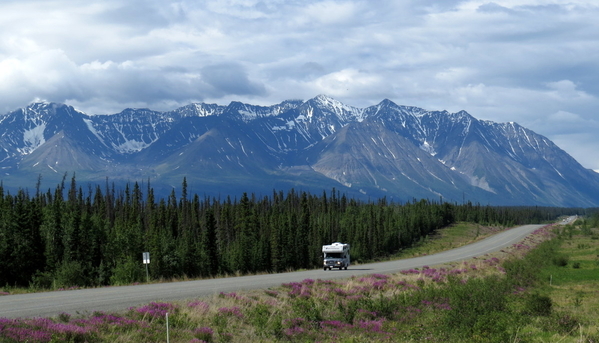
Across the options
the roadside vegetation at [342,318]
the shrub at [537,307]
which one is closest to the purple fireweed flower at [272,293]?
the roadside vegetation at [342,318]

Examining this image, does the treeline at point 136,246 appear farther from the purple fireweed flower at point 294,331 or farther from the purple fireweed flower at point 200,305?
the purple fireweed flower at point 294,331

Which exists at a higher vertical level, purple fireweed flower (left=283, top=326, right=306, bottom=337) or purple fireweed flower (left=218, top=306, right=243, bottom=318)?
purple fireweed flower (left=218, top=306, right=243, bottom=318)

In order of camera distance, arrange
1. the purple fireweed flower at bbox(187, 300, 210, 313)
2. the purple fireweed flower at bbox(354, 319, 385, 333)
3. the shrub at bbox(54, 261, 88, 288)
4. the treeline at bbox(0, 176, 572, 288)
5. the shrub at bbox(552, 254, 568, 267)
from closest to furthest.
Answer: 1. the purple fireweed flower at bbox(187, 300, 210, 313)
2. the purple fireweed flower at bbox(354, 319, 385, 333)
3. the shrub at bbox(54, 261, 88, 288)
4. the treeline at bbox(0, 176, 572, 288)
5. the shrub at bbox(552, 254, 568, 267)

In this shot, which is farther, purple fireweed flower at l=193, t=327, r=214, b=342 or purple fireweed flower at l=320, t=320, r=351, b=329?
Answer: purple fireweed flower at l=320, t=320, r=351, b=329

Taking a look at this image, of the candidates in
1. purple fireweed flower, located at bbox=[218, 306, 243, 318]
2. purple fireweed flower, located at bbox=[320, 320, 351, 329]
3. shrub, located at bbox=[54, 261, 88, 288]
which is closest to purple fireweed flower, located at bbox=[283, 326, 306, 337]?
purple fireweed flower, located at bbox=[320, 320, 351, 329]

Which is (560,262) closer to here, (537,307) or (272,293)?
(537,307)

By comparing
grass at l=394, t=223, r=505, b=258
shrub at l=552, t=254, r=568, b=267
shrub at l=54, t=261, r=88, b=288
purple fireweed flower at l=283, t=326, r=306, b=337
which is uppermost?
purple fireweed flower at l=283, t=326, r=306, b=337

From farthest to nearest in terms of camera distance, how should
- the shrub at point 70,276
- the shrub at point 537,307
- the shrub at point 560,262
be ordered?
the shrub at point 560,262
the shrub at point 70,276
the shrub at point 537,307

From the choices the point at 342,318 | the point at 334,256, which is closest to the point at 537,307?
the point at 342,318

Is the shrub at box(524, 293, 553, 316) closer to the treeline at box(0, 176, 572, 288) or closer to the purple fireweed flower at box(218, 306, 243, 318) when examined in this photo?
the purple fireweed flower at box(218, 306, 243, 318)

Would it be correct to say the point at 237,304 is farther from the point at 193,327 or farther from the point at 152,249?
the point at 152,249

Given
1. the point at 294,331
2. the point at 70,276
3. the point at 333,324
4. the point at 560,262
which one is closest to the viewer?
the point at 294,331

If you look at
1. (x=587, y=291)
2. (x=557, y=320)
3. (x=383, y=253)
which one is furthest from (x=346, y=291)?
(x=383, y=253)

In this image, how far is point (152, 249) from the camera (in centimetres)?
7969
